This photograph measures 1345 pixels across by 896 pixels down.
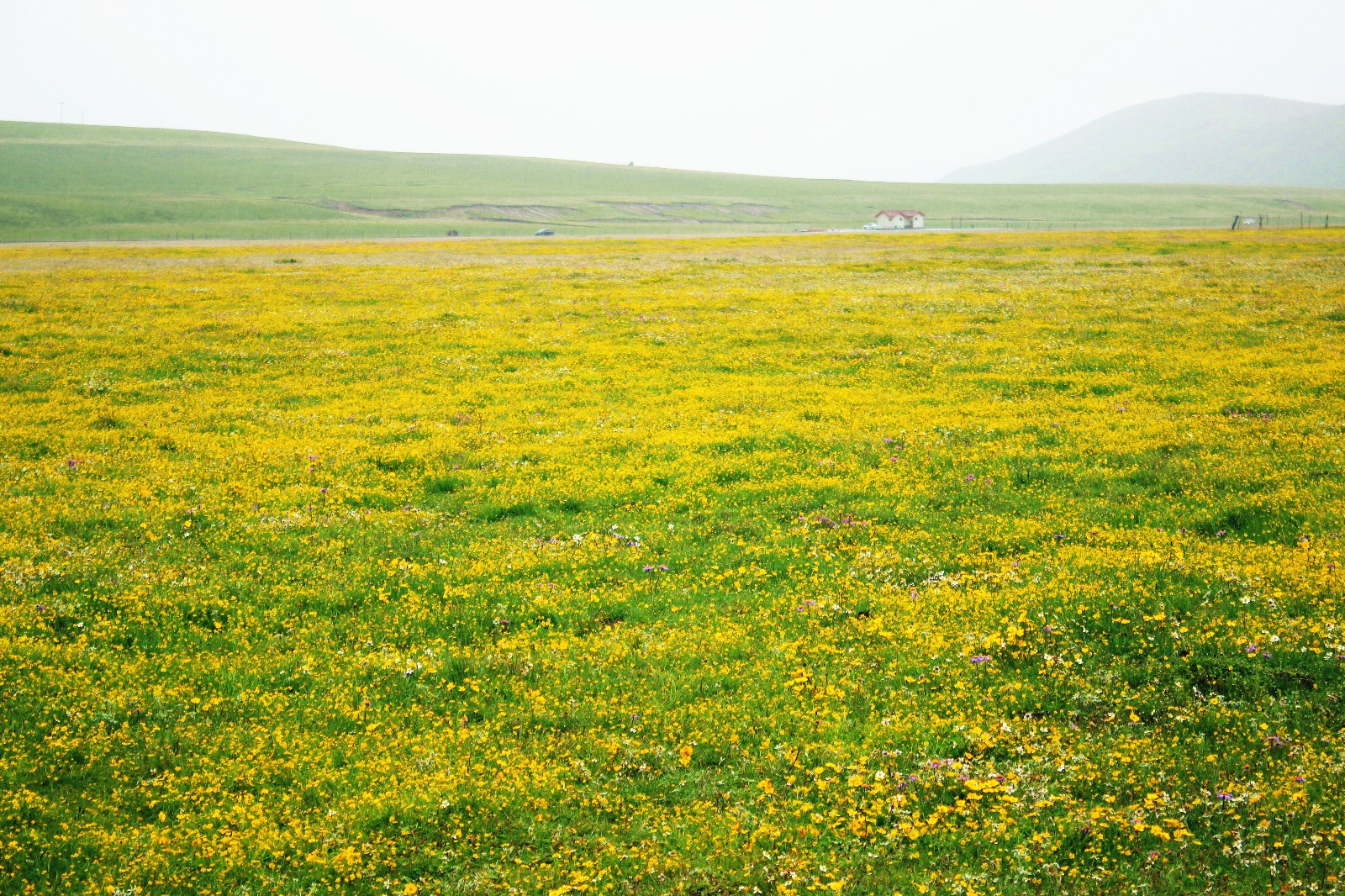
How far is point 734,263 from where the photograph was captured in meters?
65.1

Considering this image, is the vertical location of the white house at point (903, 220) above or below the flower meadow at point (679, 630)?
above

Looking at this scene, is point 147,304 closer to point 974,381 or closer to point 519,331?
point 519,331

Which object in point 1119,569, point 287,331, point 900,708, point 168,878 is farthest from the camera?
point 287,331

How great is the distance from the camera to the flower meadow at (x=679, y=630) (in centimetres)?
794

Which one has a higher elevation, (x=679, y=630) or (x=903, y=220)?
(x=903, y=220)

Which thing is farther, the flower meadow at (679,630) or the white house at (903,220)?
the white house at (903,220)

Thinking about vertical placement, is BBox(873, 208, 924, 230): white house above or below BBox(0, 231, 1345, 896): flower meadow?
above

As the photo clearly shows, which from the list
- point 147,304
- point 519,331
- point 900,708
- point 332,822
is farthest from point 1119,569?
point 147,304

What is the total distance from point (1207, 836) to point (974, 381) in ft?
60.4

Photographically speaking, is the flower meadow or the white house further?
the white house

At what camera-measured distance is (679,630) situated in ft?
38.4

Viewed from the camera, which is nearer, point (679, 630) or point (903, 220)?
point (679, 630)

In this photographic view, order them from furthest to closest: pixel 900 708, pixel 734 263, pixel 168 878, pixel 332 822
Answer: pixel 734 263 < pixel 900 708 < pixel 332 822 < pixel 168 878

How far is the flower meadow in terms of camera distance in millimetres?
7938
